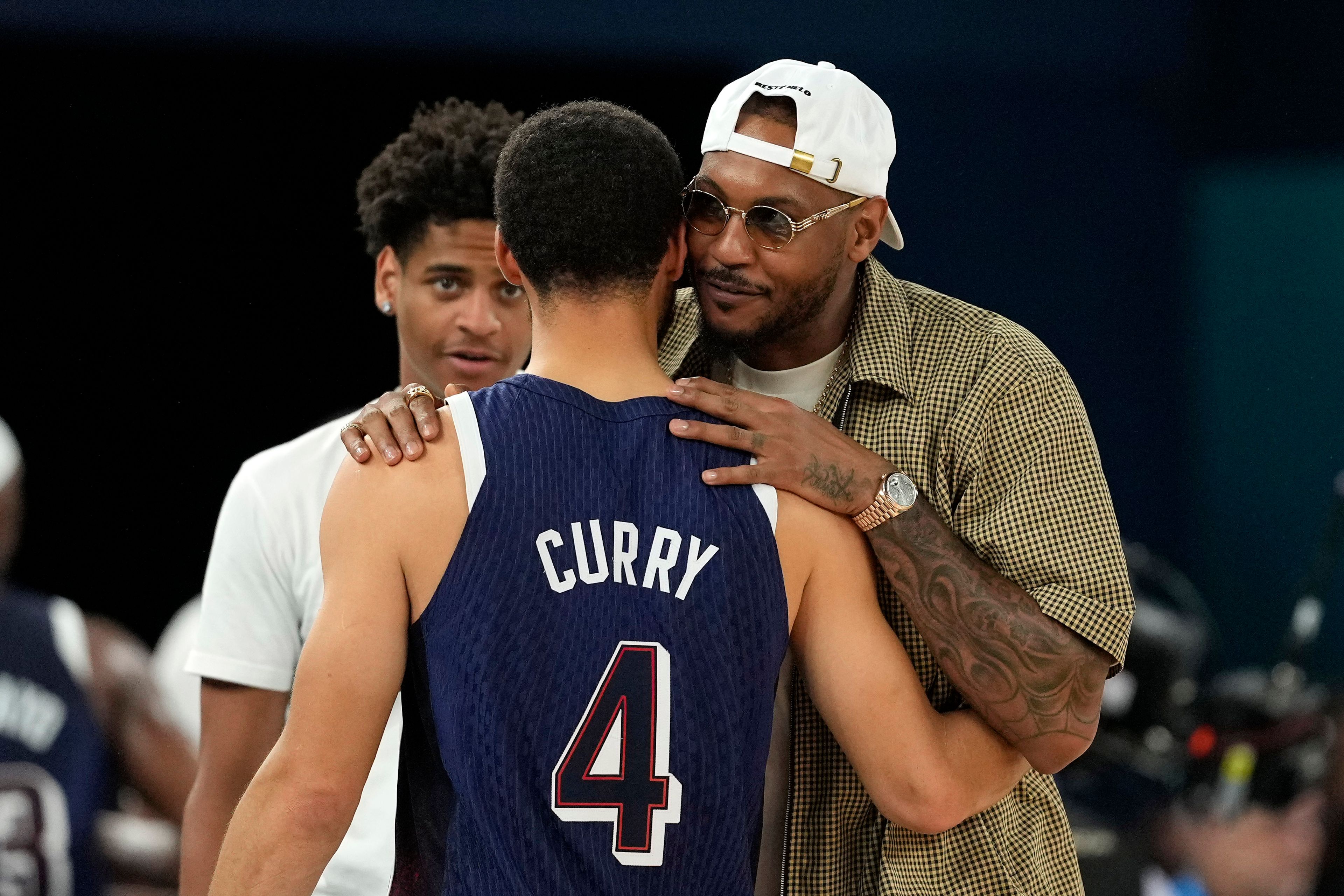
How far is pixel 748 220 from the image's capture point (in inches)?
81.4

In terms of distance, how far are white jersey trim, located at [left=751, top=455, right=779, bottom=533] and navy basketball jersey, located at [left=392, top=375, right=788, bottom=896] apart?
1.4 inches

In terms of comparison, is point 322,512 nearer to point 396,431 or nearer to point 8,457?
point 396,431

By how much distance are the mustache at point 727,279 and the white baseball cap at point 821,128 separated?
0.17 metres

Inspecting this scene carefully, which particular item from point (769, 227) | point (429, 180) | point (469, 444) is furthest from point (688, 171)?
point (469, 444)

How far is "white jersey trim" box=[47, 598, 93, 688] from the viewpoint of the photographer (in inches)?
171

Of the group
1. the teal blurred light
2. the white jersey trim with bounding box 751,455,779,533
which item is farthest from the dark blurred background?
the white jersey trim with bounding box 751,455,779,533

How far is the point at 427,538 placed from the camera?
162 centimetres

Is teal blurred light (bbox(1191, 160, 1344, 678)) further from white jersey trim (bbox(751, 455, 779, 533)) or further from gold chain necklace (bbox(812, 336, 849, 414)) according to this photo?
white jersey trim (bbox(751, 455, 779, 533))

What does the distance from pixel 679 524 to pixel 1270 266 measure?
17.6 feet

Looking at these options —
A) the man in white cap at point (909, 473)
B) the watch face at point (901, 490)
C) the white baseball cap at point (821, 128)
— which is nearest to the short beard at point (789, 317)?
the man in white cap at point (909, 473)

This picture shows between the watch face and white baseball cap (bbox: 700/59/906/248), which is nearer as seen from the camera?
the watch face

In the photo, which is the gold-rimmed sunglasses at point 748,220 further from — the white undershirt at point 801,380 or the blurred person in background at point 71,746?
the blurred person in background at point 71,746

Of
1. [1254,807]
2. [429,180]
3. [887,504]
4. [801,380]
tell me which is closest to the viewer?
[887,504]

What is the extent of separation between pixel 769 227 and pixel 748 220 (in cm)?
4
